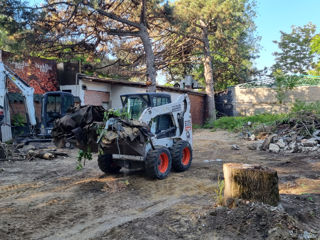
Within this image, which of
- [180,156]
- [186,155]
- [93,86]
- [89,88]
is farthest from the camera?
[93,86]

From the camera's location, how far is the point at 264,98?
1008 inches

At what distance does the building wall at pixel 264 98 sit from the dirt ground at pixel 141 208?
1646 cm

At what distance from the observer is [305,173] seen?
8.25 meters

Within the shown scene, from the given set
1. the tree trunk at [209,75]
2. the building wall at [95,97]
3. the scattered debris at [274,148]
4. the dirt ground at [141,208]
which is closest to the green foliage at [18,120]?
the building wall at [95,97]

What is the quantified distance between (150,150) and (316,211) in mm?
3833

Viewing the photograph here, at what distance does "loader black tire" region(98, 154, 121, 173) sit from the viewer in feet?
26.1

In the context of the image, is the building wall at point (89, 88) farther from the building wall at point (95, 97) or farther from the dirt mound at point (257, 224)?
the dirt mound at point (257, 224)

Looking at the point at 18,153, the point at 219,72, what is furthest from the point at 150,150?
the point at 219,72

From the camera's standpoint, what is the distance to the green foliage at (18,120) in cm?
1491

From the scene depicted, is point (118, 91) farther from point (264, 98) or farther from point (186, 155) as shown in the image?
point (186, 155)

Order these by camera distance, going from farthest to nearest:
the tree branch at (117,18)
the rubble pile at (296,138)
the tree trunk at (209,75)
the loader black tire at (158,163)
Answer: the tree trunk at (209,75), the tree branch at (117,18), the rubble pile at (296,138), the loader black tire at (158,163)

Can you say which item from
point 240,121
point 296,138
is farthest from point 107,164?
point 240,121

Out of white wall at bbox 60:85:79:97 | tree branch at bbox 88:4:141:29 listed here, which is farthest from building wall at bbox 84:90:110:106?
tree branch at bbox 88:4:141:29

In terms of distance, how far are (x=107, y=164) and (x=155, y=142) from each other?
1.42 m
